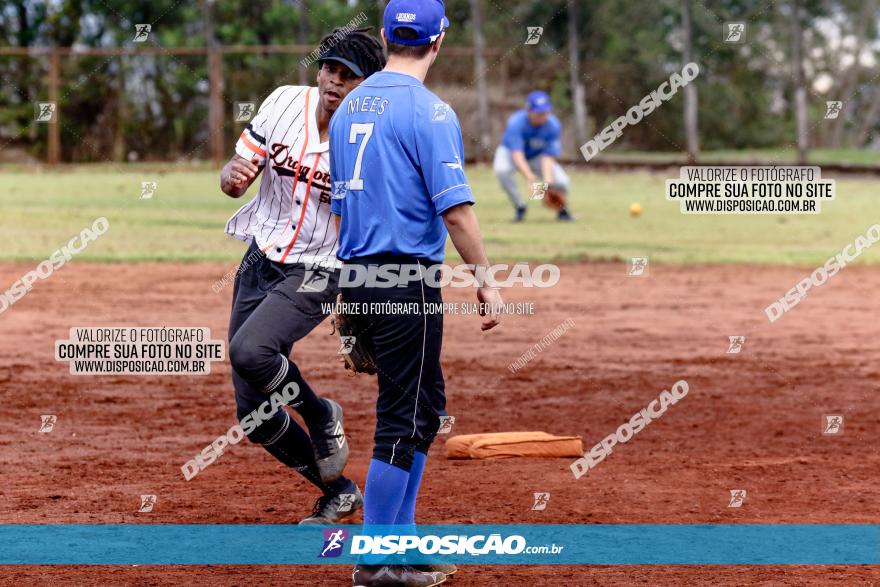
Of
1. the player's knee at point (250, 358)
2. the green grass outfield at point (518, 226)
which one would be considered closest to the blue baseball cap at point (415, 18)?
the player's knee at point (250, 358)

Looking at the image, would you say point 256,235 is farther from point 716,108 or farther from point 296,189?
point 716,108

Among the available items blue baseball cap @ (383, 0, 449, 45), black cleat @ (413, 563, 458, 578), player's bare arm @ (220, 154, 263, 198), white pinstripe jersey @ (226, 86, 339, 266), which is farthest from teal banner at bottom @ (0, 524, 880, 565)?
blue baseball cap @ (383, 0, 449, 45)

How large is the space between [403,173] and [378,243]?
265mm

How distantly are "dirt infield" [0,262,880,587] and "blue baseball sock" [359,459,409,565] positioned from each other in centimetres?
32

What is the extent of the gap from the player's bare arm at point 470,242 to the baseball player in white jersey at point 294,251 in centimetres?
123

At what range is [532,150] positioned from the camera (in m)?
21.3

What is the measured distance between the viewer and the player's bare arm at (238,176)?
5.75 meters

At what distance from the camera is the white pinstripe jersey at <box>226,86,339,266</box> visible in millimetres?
5992

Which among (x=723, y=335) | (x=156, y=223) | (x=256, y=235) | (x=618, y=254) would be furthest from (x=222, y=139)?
(x=256, y=235)

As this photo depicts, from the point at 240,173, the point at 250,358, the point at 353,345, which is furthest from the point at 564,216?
the point at 353,345

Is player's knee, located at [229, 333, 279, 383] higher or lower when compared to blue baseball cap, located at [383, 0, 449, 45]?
lower

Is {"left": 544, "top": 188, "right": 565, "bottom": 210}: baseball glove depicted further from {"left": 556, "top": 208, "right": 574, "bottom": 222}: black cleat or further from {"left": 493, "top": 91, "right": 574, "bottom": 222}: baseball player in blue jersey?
{"left": 556, "top": 208, "right": 574, "bottom": 222}: black cleat

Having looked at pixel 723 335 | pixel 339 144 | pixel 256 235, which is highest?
pixel 339 144

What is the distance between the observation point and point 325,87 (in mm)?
5875
